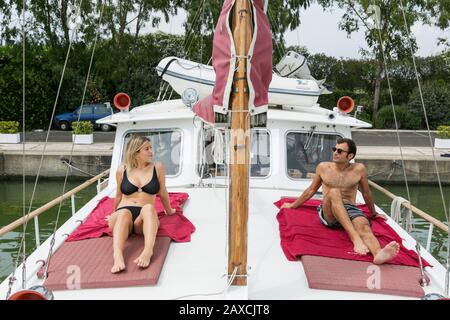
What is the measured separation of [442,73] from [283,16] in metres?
10.9

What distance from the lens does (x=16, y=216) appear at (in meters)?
10.5

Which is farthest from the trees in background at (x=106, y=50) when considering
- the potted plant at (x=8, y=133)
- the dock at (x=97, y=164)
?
the dock at (x=97, y=164)

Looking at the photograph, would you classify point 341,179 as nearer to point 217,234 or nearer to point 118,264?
point 217,234

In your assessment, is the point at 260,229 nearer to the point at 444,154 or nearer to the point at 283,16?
the point at 444,154

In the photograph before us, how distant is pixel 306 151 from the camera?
20.0 feet

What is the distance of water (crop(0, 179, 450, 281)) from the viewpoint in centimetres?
826

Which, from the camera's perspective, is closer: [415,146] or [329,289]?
[329,289]

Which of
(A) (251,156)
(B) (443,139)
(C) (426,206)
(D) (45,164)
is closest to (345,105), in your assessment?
(A) (251,156)

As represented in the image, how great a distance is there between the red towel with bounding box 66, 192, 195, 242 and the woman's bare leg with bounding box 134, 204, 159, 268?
0.24m

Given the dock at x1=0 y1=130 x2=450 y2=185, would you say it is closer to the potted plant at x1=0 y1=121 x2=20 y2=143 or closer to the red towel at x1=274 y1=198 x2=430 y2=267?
the potted plant at x1=0 y1=121 x2=20 y2=143

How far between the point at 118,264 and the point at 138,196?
75 centimetres

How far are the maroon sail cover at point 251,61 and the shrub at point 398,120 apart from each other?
19.6 metres

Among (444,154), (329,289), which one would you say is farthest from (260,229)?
(444,154)

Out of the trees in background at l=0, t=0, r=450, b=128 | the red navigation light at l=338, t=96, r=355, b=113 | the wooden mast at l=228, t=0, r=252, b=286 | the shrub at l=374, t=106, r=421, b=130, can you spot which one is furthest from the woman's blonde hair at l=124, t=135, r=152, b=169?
the shrub at l=374, t=106, r=421, b=130
